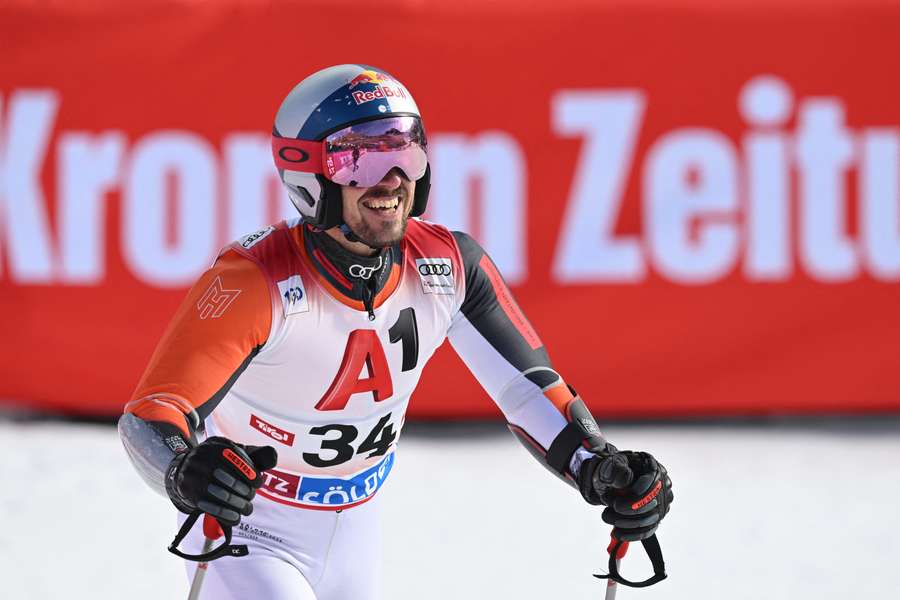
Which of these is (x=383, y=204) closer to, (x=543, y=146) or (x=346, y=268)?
(x=346, y=268)

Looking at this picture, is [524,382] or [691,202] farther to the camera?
[691,202]

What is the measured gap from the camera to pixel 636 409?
282 inches

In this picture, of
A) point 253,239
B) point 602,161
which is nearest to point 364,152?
point 253,239

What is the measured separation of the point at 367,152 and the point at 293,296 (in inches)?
14.1

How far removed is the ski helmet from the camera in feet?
9.86

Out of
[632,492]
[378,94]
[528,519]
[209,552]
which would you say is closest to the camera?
[209,552]

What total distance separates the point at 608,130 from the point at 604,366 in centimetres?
123

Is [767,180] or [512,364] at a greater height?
[512,364]

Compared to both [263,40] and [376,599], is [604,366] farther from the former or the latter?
[376,599]

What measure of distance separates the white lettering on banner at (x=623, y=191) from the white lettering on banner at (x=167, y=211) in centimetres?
1

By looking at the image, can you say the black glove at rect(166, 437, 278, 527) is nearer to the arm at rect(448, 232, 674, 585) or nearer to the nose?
the nose

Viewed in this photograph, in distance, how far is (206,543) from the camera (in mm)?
2838

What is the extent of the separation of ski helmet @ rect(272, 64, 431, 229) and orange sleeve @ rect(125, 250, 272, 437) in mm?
245

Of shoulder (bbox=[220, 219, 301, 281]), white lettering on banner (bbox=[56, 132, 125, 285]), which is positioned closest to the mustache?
shoulder (bbox=[220, 219, 301, 281])
